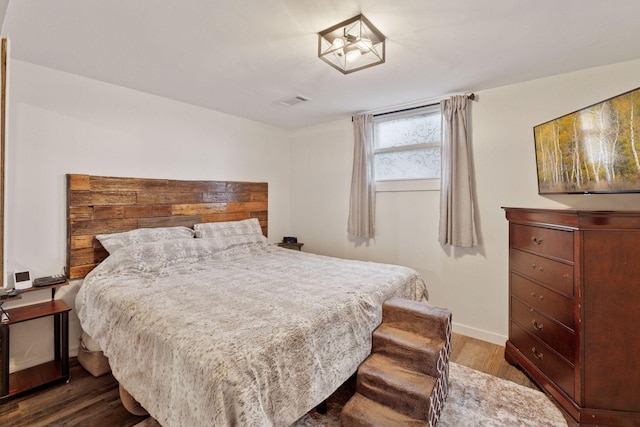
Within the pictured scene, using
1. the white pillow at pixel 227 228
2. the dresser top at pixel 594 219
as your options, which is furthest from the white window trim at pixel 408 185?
the white pillow at pixel 227 228

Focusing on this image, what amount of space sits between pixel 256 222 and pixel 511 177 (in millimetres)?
2870

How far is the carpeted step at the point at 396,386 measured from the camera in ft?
5.14

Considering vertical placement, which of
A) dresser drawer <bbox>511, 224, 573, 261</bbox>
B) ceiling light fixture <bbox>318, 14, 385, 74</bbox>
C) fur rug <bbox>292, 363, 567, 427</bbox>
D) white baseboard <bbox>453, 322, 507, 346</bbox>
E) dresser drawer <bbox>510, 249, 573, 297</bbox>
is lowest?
fur rug <bbox>292, 363, 567, 427</bbox>

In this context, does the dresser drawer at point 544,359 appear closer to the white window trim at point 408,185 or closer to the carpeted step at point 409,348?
the carpeted step at point 409,348

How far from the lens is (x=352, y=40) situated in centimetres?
183

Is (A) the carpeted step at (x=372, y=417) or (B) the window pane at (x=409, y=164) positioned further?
(B) the window pane at (x=409, y=164)

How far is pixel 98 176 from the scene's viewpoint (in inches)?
105

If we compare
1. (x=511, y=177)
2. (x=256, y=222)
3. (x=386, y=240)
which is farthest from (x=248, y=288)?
(x=511, y=177)

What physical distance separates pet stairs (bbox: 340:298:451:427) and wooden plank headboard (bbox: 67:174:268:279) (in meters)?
2.44

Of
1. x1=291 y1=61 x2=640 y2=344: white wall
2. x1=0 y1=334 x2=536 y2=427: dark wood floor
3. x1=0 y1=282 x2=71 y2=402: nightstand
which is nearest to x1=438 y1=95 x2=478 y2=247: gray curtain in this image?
x1=291 y1=61 x2=640 y2=344: white wall

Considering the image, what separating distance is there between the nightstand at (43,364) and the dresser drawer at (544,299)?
11.6 feet

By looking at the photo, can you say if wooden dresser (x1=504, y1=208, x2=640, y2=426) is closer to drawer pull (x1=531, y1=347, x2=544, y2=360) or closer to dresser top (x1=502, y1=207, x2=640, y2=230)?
dresser top (x1=502, y1=207, x2=640, y2=230)

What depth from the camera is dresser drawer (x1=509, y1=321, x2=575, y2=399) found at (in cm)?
181

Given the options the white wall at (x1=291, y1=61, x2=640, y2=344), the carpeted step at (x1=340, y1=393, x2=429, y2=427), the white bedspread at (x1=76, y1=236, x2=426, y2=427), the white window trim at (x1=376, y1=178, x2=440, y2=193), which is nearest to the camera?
the white bedspread at (x1=76, y1=236, x2=426, y2=427)
